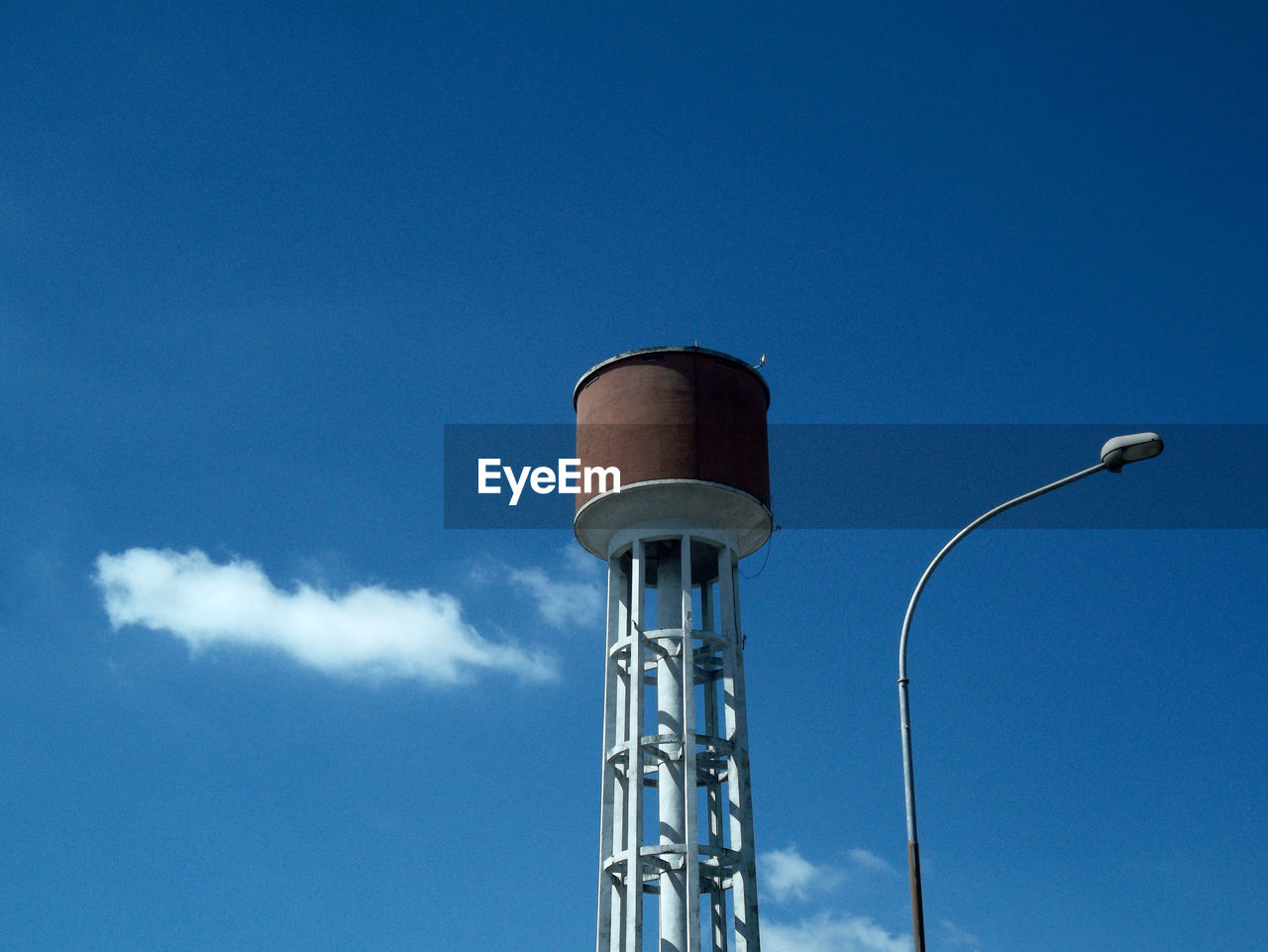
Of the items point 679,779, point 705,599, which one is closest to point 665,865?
point 679,779

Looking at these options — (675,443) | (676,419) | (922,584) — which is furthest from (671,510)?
(922,584)

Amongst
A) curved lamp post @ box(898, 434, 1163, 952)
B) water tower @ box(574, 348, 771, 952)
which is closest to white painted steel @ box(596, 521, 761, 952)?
water tower @ box(574, 348, 771, 952)

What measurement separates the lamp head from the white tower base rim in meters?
13.0

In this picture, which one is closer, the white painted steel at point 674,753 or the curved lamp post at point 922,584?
the curved lamp post at point 922,584

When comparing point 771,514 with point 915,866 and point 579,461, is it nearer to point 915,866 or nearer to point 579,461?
point 579,461

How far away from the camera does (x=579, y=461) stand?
31719 millimetres

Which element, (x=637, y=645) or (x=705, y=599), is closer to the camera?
(x=637, y=645)

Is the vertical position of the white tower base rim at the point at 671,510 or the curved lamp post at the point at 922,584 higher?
Answer: the white tower base rim at the point at 671,510

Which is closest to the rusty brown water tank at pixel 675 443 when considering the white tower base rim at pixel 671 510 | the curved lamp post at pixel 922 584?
the white tower base rim at pixel 671 510

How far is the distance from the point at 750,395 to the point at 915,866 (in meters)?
16.8

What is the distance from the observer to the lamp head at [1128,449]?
1752 cm

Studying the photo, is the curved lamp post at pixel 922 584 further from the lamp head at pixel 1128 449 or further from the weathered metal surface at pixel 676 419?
the weathered metal surface at pixel 676 419

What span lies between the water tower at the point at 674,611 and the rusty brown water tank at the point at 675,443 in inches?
1.2

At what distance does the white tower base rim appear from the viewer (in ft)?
98.8
